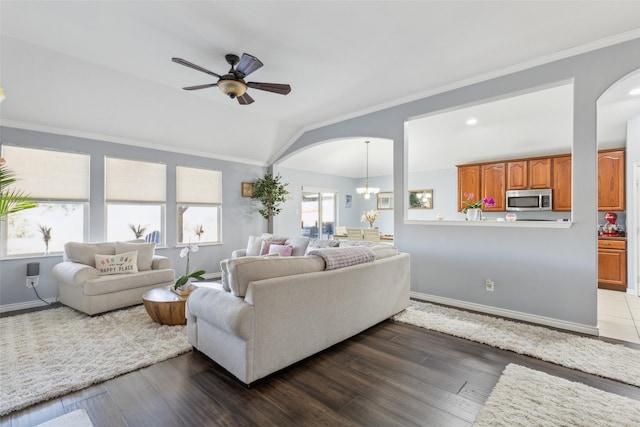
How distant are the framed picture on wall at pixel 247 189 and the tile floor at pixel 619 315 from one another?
5981 mm

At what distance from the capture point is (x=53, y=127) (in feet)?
13.7

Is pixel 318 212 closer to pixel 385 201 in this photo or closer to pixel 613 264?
pixel 385 201

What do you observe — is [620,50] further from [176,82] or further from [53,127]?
[53,127]

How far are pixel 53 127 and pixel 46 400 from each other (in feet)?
12.6

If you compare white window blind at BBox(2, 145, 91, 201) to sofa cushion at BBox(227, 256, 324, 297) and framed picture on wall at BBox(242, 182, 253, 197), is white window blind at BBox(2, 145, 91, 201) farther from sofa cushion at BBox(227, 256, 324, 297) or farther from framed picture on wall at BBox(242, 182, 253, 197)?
sofa cushion at BBox(227, 256, 324, 297)

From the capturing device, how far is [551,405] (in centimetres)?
A: 189

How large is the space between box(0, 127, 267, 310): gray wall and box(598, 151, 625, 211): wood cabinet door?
6491 mm

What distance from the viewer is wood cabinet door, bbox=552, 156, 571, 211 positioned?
18.7ft

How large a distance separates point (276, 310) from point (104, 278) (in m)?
2.80

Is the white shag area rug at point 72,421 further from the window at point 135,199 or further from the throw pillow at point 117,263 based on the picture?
the window at point 135,199

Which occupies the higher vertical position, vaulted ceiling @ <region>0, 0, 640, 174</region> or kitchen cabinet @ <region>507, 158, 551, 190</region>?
vaulted ceiling @ <region>0, 0, 640, 174</region>

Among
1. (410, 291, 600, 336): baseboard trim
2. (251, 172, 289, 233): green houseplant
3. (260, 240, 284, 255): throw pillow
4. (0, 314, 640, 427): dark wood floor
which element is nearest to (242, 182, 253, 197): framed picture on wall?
(251, 172, 289, 233): green houseplant

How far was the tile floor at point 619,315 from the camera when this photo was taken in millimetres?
3068

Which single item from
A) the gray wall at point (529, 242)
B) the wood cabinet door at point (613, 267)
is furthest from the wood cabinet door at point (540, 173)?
the gray wall at point (529, 242)
